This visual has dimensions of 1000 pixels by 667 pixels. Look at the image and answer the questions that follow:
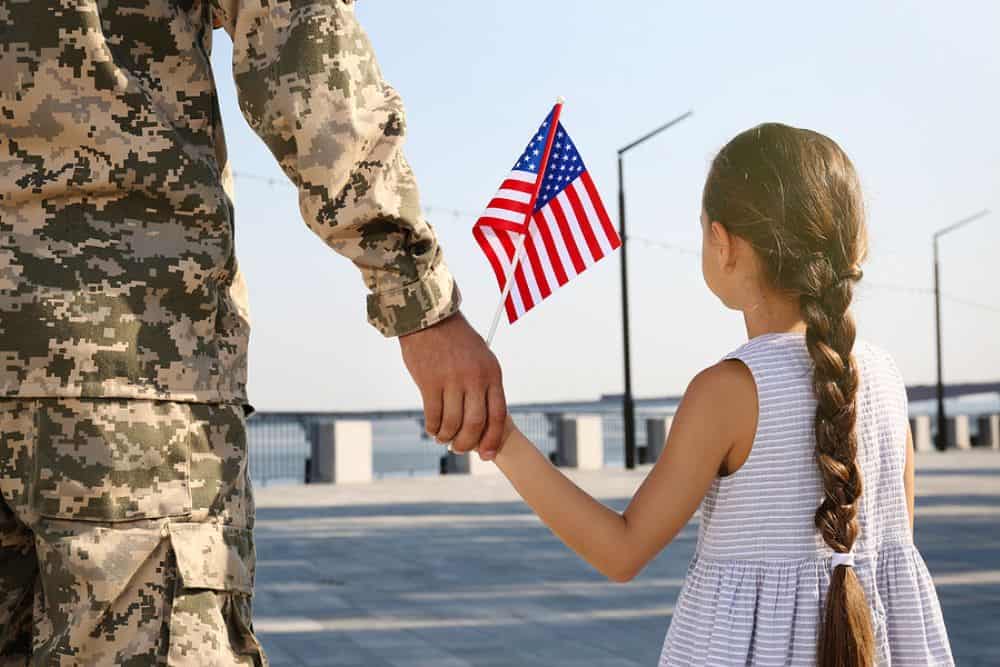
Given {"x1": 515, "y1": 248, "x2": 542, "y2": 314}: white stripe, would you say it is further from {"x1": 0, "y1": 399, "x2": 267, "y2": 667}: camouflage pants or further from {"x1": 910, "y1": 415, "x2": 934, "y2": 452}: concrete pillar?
{"x1": 910, "y1": 415, "x2": 934, "y2": 452}: concrete pillar

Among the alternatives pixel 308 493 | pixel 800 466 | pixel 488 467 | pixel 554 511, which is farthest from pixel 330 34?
pixel 488 467

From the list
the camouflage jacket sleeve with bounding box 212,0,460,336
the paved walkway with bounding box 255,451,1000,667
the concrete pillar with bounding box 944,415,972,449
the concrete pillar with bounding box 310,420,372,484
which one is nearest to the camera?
the camouflage jacket sleeve with bounding box 212,0,460,336

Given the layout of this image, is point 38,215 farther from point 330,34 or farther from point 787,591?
point 787,591

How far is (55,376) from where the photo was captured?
6.46 ft

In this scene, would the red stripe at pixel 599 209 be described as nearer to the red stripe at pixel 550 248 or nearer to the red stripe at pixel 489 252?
the red stripe at pixel 550 248

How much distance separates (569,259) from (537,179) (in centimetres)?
26

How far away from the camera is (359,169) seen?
2150 mm

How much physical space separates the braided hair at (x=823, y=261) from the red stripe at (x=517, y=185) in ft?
2.31

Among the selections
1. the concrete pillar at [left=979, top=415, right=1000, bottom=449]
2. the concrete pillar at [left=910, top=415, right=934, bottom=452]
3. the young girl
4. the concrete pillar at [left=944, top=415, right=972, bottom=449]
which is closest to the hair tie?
the young girl

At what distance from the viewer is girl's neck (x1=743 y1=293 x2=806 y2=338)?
2.56 meters

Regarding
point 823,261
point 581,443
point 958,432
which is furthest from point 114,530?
point 958,432

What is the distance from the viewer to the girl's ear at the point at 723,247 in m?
2.57

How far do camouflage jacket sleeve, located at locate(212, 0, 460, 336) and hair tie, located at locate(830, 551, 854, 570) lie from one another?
0.89m

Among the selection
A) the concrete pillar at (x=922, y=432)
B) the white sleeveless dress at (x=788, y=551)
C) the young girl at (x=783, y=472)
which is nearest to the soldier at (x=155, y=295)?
the young girl at (x=783, y=472)
